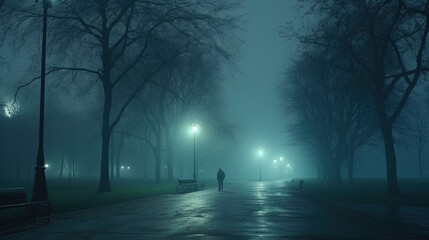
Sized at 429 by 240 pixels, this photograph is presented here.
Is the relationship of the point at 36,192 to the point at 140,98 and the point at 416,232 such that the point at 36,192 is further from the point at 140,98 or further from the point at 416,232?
the point at 140,98

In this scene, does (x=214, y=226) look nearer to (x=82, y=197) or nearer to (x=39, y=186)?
(x=39, y=186)

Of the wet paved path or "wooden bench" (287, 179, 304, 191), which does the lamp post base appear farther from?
"wooden bench" (287, 179, 304, 191)

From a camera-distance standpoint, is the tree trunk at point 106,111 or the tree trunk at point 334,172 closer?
the tree trunk at point 106,111

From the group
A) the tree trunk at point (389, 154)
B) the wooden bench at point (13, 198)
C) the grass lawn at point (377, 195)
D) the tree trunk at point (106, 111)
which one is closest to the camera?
the wooden bench at point (13, 198)

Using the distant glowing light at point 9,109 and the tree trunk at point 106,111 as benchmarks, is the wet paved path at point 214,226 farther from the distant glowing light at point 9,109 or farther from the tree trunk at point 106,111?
the distant glowing light at point 9,109

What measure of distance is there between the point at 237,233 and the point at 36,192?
8.84m

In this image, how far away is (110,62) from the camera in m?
29.1

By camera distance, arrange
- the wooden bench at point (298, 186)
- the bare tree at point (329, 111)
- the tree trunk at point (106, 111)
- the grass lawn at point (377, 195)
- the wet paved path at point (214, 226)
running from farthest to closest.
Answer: the bare tree at point (329, 111)
the wooden bench at point (298, 186)
the tree trunk at point (106, 111)
the grass lawn at point (377, 195)
the wet paved path at point (214, 226)

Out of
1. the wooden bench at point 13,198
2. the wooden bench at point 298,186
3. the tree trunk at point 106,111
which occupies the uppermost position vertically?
the tree trunk at point 106,111

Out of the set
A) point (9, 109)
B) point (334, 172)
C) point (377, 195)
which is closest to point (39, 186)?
point (9, 109)

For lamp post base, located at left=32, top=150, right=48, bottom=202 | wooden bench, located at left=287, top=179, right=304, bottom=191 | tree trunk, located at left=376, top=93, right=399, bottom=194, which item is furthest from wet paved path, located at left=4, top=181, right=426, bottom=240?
wooden bench, located at left=287, top=179, right=304, bottom=191

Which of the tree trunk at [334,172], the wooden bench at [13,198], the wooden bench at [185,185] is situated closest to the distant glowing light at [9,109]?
the wooden bench at [13,198]

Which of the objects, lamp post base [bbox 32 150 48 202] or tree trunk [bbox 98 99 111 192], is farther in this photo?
tree trunk [bbox 98 99 111 192]

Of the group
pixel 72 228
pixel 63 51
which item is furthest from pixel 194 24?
pixel 72 228
